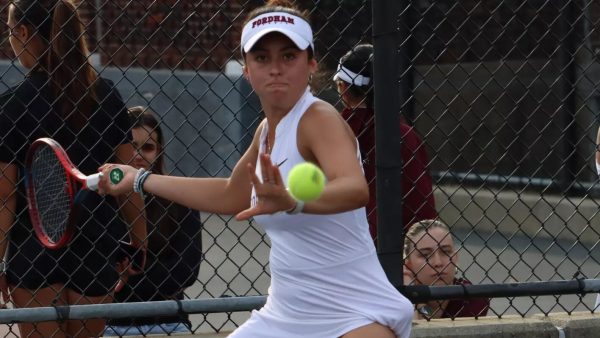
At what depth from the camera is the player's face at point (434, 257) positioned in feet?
18.8

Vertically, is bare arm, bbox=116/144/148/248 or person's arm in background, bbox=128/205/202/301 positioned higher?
bare arm, bbox=116/144/148/248

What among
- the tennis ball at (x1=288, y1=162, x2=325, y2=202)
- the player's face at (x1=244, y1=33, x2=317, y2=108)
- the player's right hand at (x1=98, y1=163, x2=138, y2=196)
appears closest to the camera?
the tennis ball at (x1=288, y1=162, x2=325, y2=202)

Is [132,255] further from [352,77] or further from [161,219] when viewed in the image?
[352,77]

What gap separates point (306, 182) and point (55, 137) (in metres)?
2.21

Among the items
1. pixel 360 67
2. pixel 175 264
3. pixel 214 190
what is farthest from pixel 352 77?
pixel 214 190

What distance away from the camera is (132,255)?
5.43 m

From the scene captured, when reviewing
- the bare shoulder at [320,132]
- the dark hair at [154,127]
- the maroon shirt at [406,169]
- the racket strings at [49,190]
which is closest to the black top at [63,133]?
the racket strings at [49,190]

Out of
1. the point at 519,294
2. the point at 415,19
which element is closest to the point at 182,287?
the point at 519,294

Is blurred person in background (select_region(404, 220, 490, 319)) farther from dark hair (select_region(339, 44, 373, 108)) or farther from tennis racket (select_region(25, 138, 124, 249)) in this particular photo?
tennis racket (select_region(25, 138, 124, 249))

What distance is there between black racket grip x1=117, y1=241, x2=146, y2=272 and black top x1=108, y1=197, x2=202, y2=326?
50 millimetres

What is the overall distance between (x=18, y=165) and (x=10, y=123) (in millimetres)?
181

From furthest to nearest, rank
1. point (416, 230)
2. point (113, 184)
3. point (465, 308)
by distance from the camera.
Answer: point (465, 308), point (416, 230), point (113, 184)

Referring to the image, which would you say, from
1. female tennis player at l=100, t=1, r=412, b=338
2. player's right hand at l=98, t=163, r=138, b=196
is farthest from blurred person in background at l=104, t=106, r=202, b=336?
female tennis player at l=100, t=1, r=412, b=338

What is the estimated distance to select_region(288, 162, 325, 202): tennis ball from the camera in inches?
126
